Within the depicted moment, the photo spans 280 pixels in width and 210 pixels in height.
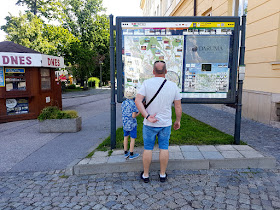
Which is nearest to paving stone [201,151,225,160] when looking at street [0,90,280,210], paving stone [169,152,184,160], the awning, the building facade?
street [0,90,280,210]

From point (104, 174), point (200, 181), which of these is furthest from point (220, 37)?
point (104, 174)

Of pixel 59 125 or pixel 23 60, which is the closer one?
pixel 59 125

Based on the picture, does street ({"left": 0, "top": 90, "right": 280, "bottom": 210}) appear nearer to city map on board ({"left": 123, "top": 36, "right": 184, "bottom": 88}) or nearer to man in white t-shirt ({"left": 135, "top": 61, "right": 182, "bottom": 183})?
man in white t-shirt ({"left": 135, "top": 61, "right": 182, "bottom": 183})

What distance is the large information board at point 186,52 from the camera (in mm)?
4535

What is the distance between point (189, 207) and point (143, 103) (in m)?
1.57

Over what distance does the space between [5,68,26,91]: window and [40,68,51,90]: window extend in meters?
0.75

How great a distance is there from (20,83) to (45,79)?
3.52ft

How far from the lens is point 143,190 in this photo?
3.24 metres

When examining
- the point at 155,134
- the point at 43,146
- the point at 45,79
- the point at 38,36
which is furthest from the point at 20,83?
the point at 38,36

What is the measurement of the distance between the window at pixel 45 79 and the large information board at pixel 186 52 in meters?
5.60

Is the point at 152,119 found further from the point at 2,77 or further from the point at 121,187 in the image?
the point at 2,77

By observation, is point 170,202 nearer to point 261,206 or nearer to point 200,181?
point 200,181

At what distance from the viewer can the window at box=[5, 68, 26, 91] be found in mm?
8156

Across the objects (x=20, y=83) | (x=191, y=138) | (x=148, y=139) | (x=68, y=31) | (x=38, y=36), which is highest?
(x=68, y=31)
